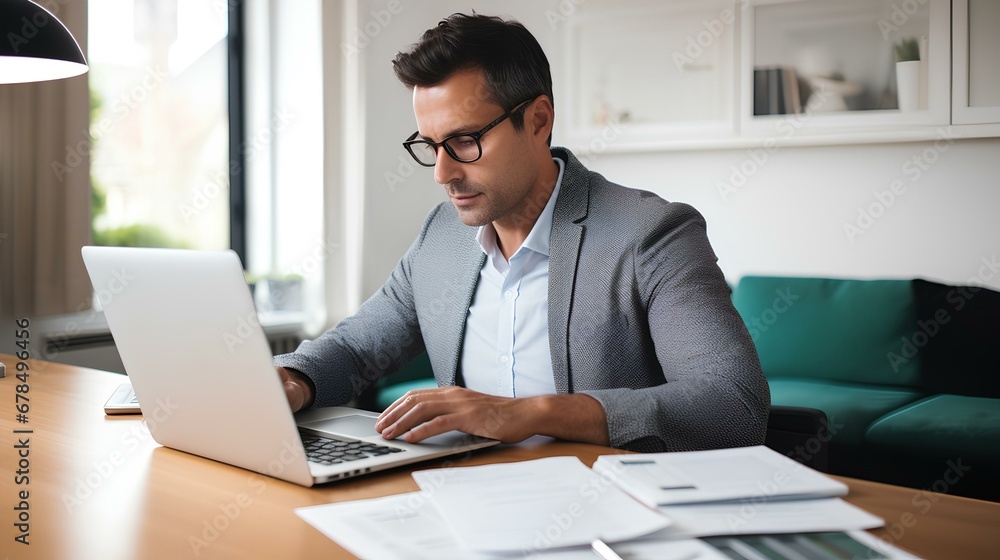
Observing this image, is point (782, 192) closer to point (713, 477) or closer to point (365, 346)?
point (365, 346)

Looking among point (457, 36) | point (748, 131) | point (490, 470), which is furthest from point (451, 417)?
point (748, 131)

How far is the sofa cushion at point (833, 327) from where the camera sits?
111 inches

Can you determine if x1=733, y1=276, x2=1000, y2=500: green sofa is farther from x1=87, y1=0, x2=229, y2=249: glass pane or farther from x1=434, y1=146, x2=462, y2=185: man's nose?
x1=87, y1=0, x2=229, y2=249: glass pane

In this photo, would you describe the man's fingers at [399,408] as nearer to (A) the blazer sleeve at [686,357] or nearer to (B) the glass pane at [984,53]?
(A) the blazer sleeve at [686,357]

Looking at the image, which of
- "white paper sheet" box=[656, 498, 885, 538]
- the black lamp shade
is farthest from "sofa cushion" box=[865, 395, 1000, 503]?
the black lamp shade

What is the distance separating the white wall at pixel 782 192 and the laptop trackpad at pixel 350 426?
Answer: 2468 millimetres

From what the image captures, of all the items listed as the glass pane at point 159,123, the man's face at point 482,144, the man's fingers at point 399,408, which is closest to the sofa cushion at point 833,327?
the man's face at point 482,144

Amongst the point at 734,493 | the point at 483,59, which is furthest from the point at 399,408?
the point at 483,59

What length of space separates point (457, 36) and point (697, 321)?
0.68m

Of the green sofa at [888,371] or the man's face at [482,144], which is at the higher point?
the man's face at [482,144]

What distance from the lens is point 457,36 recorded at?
154cm

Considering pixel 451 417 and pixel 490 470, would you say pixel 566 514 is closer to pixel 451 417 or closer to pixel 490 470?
pixel 490 470

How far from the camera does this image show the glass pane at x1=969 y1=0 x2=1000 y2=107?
9.34ft

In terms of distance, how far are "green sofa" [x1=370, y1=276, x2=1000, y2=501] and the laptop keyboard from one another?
1.83 metres
